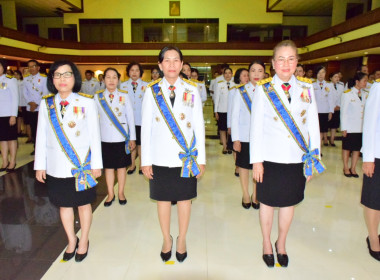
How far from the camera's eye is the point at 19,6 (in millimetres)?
17969

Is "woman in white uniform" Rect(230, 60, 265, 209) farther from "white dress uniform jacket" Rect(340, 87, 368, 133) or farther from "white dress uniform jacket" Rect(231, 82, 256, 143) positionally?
"white dress uniform jacket" Rect(340, 87, 368, 133)

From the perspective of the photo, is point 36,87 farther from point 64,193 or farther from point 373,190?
point 373,190

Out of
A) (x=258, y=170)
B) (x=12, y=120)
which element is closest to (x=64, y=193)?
(x=258, y=170)

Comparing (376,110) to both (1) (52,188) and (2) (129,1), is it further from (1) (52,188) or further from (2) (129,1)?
(2) (129,1)

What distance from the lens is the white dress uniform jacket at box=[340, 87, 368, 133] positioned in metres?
4.39

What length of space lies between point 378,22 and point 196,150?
10.0m

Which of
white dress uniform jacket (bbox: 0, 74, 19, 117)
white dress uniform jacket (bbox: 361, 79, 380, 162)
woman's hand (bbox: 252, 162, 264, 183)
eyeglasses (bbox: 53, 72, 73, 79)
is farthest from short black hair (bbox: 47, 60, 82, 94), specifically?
white dress uniform jacket (bbox: 0, 74, 19, 117)

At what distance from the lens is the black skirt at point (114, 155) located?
3.39 metres

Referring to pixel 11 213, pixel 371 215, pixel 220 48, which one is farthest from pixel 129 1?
pixel 371 215

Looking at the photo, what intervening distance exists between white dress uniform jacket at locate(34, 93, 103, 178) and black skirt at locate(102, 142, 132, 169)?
1.02m

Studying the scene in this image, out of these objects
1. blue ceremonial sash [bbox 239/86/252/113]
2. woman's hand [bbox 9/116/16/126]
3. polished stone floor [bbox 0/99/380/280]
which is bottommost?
polished stone floor [bbox 0/99/380/280]

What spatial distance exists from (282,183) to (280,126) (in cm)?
40

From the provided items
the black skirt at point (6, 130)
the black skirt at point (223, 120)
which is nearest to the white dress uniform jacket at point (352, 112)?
the black skirt at point (223, 120)

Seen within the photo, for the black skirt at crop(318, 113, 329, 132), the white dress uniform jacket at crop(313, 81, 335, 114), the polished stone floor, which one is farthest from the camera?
the black skirt at crop(318, 113, 329, 132)
